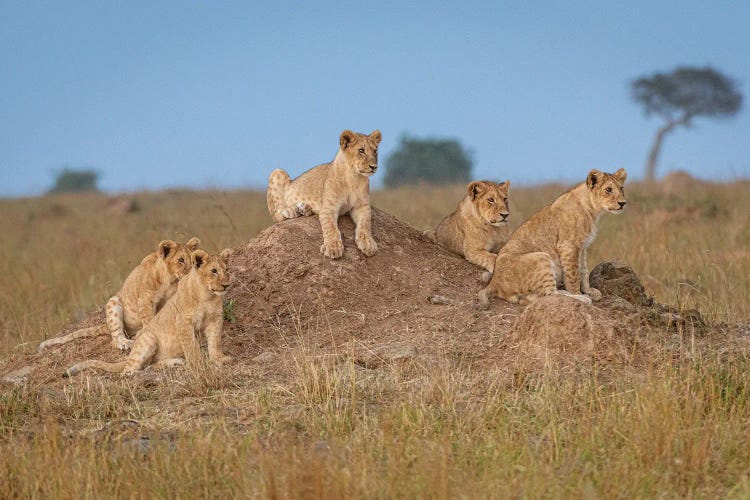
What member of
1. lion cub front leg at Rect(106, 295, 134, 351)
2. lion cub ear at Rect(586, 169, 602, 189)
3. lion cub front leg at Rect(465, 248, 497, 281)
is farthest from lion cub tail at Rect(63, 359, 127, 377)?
lion cub ear at Rect(586, 169, 602, 189)

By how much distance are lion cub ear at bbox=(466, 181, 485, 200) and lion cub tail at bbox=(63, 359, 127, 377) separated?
3.44 meters

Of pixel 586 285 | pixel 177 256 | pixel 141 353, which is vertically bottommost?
pixel 141 353

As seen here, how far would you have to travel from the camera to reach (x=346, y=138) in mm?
9062

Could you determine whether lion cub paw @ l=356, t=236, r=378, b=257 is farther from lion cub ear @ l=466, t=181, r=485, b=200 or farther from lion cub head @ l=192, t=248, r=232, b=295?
lion cub head @ l=192, t=248, r=232, b=295

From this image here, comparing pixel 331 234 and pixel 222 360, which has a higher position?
pixel 331 234

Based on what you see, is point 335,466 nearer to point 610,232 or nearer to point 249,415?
point 249,415

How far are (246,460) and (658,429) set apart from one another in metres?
2.19

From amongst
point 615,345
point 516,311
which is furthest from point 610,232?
point 615,345

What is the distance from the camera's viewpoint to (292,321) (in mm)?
8547

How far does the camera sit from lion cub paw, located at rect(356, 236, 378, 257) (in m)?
8.98

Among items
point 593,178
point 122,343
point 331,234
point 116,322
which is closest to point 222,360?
point 122,343

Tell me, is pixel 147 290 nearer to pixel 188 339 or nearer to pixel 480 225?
pixel 188 339

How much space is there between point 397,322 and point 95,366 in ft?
7.84

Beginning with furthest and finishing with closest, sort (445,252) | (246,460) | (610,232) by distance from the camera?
(610,232), (445,252), (246,460)
